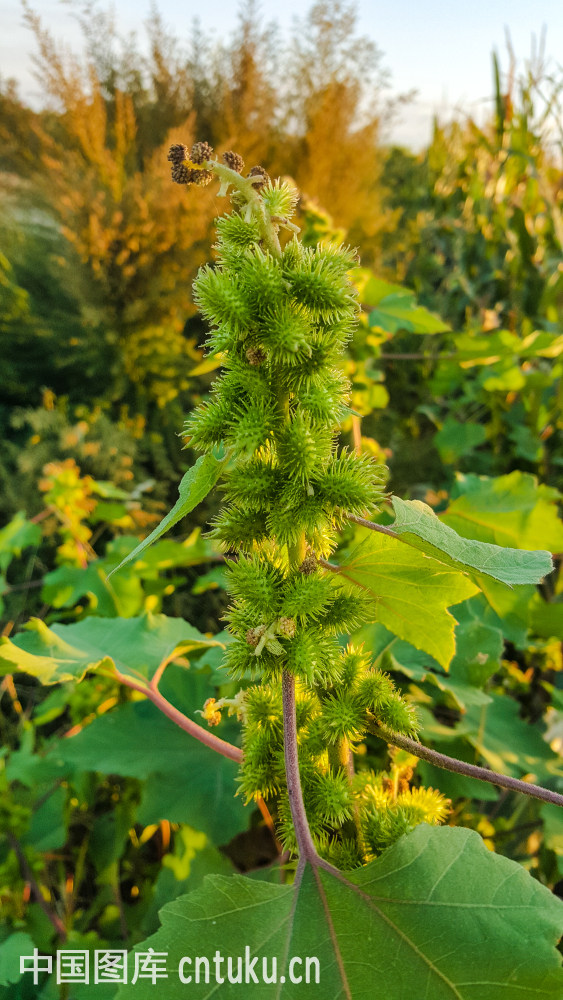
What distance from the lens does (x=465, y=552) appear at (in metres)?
0.41

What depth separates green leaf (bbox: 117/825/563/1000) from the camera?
40 centimetres

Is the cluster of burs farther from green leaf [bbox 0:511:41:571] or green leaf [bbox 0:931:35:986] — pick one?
green leaf [bbox 0:511:41:571]

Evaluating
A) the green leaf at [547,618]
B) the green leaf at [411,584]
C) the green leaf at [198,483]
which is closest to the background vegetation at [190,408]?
the green leaf at [547,618]

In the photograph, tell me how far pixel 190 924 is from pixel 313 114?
3.62m

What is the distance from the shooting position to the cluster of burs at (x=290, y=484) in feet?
1.36

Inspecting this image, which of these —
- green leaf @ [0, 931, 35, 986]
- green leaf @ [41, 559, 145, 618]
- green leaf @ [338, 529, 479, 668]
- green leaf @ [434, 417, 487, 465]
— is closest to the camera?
green leaf @ [338, 529, 479, 668]

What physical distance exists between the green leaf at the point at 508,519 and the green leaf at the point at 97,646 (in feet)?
1.54

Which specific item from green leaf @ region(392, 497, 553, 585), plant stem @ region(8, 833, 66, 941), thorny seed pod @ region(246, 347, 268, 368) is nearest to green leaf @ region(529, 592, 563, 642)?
green leaf @ region(392, 497, 553, 585)

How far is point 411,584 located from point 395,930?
255 millimetres

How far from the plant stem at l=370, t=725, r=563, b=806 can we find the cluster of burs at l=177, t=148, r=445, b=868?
0.01 meters

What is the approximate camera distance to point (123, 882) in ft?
4.28

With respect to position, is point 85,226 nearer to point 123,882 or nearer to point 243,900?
point 123,882

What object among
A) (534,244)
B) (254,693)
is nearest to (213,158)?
(254,693)

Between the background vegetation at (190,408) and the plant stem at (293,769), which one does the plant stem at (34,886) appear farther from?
the plant stem at (293,769)
